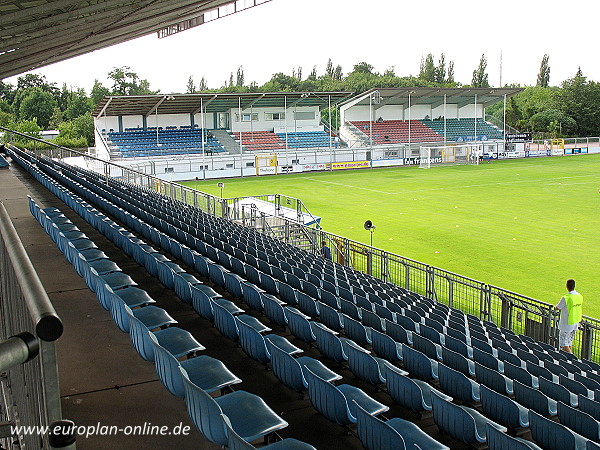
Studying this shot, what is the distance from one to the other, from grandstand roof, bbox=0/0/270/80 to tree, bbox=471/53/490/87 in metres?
109

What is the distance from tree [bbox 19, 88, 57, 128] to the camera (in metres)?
90.1

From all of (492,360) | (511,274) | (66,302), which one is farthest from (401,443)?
(511,274)

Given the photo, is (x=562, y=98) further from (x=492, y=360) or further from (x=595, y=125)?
(x=492, y=360)

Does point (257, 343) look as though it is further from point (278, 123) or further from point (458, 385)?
point (278, 123)

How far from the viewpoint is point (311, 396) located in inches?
222

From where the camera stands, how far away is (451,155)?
206ft

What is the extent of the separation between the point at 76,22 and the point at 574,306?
1810cm

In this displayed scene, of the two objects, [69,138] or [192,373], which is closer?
[192,373]

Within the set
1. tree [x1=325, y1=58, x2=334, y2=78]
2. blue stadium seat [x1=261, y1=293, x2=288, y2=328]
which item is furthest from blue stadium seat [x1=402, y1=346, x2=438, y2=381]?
tree [x1=325, y1=58, x2=334, y2=78]

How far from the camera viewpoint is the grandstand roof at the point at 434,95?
64.2m

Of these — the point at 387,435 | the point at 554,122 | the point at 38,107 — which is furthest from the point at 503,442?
the point at 38,107

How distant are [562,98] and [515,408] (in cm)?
9635

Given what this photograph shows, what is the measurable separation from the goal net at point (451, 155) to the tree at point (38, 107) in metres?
61.0

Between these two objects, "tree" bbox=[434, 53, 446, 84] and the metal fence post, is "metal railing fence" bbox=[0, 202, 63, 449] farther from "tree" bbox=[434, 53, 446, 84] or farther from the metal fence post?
"tree" bbox=[434, 53, 446, 84]
